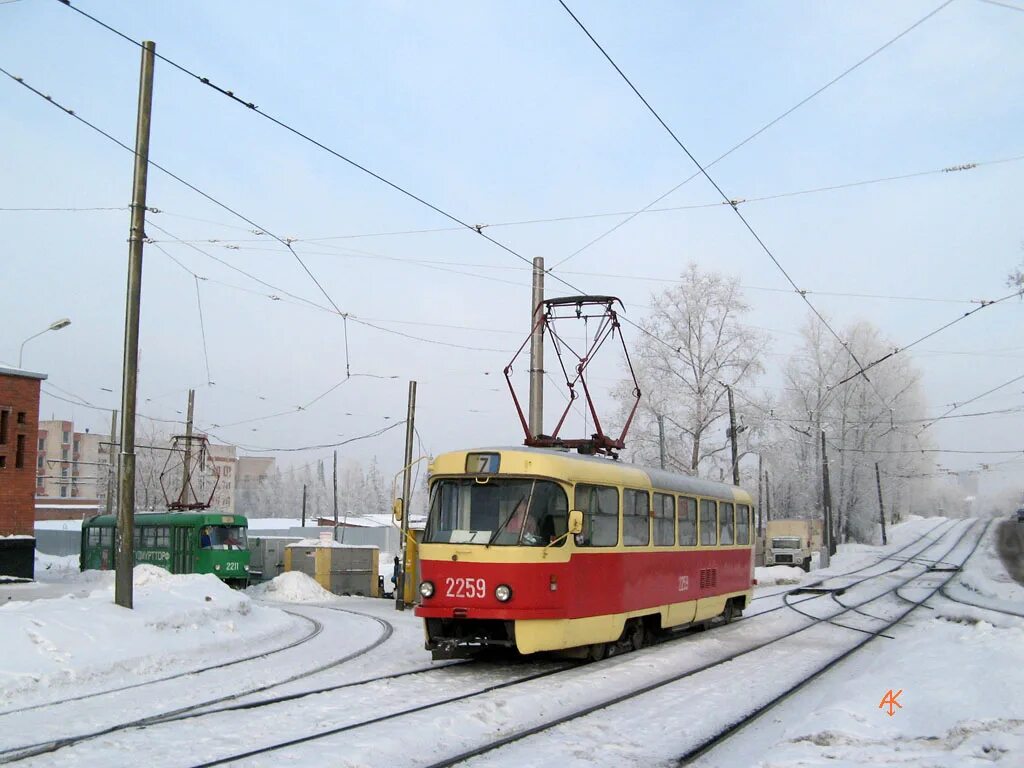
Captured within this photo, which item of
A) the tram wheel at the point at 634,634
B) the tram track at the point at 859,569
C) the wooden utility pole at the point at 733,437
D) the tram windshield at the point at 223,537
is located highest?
the wooden utility pole at the point at 733,437

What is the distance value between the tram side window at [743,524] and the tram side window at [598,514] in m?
7.46

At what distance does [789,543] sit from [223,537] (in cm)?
2811

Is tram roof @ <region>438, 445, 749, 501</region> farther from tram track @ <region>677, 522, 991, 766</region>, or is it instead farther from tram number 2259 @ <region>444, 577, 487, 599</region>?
tram track @ <region>677, 522, 991, 766</region>

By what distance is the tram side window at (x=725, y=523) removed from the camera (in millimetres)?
18500

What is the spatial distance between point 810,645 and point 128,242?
1293cm

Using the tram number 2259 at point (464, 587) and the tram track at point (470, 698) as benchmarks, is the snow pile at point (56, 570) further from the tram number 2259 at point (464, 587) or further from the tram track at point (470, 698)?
the tram track at point (470, 698)

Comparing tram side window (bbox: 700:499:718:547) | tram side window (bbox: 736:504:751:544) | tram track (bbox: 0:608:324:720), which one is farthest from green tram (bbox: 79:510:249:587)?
tram side window (bbox: 700:499:718:547)

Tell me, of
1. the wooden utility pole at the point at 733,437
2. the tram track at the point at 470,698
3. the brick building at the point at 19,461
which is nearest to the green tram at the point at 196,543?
the brick building at the point at 19,461

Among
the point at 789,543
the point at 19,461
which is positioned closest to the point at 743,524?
the point at 19,461

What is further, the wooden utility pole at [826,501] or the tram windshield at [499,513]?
the wooden utility pole at [826,501]

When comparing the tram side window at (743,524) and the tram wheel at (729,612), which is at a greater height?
the tram side window at (743,524)

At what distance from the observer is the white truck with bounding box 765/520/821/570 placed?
4634cm

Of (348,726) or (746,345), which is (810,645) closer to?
(348,726)

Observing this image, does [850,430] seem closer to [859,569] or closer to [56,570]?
[859,569]
